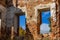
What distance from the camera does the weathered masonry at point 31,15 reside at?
400 inches

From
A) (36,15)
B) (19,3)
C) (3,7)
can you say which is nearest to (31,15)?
(36,15)

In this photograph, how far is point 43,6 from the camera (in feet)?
35.1

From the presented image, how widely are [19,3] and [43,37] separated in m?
2.84

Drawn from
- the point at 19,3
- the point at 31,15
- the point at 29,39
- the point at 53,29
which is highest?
the point at 19,3

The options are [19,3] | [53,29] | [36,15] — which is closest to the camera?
[53,29]

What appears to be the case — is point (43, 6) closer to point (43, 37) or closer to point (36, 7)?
point (36, 7)

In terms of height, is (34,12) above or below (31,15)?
above

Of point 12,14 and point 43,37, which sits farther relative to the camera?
point 12,14

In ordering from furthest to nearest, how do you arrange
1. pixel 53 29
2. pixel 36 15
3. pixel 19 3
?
pixel 19 3 < pixel 36 15 < pixel 53 29

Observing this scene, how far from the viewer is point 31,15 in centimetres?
1090

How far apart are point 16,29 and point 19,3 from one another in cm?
173

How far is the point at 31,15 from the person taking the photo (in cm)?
1090

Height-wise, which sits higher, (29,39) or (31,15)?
(31,15)

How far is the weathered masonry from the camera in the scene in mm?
10172
